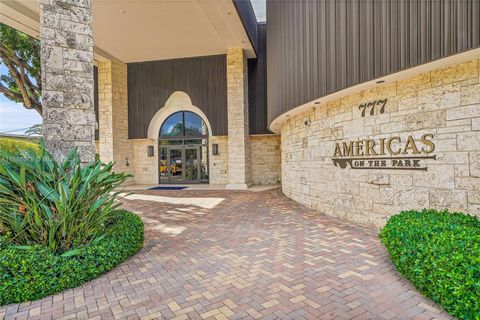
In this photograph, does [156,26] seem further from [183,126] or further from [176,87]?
[183,126]

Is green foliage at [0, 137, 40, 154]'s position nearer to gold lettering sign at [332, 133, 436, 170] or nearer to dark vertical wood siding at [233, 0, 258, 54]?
gold lettering sign at [332, 133, 436, 170]

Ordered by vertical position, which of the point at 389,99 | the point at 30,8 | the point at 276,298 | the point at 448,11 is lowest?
the point at 276,298

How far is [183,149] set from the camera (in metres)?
14.6

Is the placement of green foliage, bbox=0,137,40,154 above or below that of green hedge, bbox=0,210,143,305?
above

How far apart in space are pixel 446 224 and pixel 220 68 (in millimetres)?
12247

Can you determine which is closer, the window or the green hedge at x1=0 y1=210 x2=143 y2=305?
the green hedge at x1=0 y1=210 x2=143 y2=305

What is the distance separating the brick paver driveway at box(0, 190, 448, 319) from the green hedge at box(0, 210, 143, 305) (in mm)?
96

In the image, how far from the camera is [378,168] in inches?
191

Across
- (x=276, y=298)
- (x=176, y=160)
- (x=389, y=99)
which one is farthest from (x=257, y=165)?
(x=276, y=298)

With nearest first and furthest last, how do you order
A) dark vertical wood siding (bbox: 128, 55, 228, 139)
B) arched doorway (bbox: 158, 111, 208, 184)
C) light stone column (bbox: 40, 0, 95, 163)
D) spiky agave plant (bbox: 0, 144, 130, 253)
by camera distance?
spiky agave plant (bbox: 0, 144, 130, 253) < light stone column (bbox: 40, 0, 95, 163) < dark vertical wood siding (bbox: 128, 55, 228, 139) < arched doorway (bbox: 158, 111, 208, 184)

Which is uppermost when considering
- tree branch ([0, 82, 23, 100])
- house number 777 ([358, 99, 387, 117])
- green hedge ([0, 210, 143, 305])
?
tree branch ([0, 82, 23, 100])

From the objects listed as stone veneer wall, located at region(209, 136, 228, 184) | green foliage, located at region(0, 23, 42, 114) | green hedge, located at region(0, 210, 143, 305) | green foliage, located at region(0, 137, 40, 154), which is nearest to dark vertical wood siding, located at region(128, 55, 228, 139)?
stone veneer wall, located at region(209, 136, 228, 184)

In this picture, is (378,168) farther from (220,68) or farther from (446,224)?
(220,68)

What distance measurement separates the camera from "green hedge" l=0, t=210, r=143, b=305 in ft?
8.82
